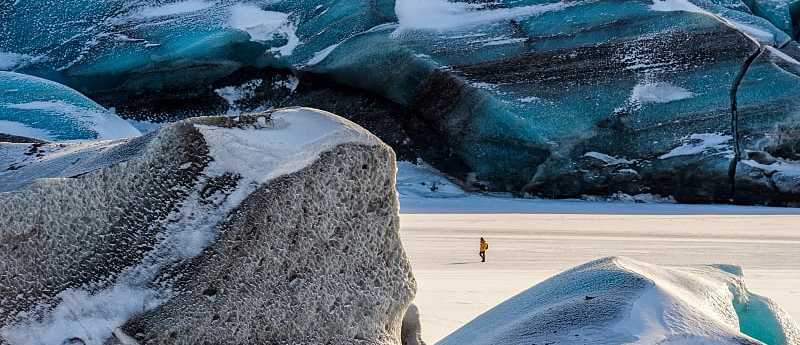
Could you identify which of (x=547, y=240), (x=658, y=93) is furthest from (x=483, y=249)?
(x=658, y=93)

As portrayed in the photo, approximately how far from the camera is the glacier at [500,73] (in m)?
12.0

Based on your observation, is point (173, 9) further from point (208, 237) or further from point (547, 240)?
point (208, 237)

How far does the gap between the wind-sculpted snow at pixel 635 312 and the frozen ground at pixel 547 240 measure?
49.6 inches

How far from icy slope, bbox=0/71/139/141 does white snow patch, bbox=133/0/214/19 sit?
3.63 m

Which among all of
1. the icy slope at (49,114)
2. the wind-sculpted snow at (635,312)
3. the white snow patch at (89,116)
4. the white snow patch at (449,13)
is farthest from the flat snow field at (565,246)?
the icy slope at (49,114)

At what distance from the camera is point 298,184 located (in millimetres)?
2350

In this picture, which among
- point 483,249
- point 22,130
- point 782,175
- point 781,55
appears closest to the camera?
point 483,249

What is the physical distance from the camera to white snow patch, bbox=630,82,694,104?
12062 mm

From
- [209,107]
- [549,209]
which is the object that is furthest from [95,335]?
[209,107]

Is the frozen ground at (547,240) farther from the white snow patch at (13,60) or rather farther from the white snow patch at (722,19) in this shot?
the white snow patch at (13,60)

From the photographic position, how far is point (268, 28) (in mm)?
13922

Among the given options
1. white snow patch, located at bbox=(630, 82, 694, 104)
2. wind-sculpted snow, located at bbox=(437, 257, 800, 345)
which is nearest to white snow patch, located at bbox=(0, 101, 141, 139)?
white snow patch, located at bbox=(630, 82, 694, 104)

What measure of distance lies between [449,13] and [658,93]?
10.1 feet

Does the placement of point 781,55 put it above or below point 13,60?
above
